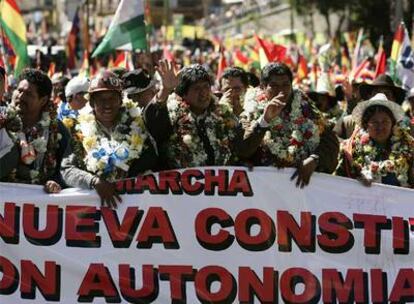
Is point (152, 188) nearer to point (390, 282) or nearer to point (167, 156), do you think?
Result: point (167, 156)

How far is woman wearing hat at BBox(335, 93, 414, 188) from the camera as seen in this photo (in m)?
4.95

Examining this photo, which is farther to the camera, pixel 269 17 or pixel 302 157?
pixel 269 17

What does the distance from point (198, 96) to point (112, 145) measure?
59 cm

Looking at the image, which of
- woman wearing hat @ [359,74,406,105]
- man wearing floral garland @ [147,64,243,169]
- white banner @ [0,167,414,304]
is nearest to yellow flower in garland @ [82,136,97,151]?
white banner @ [0,167,414,304]

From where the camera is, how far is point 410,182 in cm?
499

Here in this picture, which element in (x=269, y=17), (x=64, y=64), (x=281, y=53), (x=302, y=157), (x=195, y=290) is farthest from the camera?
(x=269, y=17)

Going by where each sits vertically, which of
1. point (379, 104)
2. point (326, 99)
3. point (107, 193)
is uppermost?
point (379, 104)

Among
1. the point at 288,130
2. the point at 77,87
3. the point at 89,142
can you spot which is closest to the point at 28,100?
the point at 89,142

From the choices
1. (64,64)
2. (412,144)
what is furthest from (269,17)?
(412,144)

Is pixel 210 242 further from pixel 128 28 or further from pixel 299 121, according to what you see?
pixel 128 28

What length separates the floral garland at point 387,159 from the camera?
4949 mm

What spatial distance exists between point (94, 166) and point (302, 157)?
122 centimetres

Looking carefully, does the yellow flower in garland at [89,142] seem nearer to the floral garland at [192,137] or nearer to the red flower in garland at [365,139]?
the floral garland at [192,137]

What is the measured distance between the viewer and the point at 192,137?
4809 millimetres
